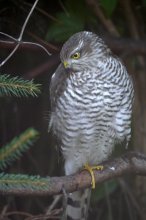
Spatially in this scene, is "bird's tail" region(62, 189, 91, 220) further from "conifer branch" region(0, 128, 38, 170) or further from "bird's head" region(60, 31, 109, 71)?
"conifer branch" region(0, 128, 38, 170)

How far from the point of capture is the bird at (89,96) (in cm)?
279

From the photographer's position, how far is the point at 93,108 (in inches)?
110

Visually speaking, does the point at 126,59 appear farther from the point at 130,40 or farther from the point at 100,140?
the point at 100,140

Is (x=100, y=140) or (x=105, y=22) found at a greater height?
(x=105, y=22)

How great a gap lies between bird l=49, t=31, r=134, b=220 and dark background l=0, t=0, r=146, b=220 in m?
0.22

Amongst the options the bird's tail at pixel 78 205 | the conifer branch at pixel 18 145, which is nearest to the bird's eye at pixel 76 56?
the bird's tail at pixel 78 205

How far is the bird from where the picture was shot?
2787mm

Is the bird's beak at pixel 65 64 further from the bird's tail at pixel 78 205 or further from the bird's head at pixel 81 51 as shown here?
the bird's tail at pixel 78 205

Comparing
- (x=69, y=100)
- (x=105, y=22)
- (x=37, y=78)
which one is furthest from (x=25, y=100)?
(x=69, y=100)

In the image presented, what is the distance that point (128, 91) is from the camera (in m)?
2.90

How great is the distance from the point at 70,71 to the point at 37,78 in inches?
29.2

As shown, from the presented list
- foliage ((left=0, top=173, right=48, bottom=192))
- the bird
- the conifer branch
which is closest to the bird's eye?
→ the bird

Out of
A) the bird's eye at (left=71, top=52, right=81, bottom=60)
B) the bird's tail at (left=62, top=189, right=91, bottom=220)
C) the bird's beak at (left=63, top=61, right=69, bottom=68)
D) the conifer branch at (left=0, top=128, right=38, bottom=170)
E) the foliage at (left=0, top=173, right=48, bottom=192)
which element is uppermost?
the bird's eye at (left=71, top=52, right=81, bottom=60)

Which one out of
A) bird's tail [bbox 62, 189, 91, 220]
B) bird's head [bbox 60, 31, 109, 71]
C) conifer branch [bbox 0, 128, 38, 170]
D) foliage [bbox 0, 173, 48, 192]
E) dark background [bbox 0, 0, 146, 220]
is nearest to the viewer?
conifer branch [bbox 0, 128, 38, 170]
